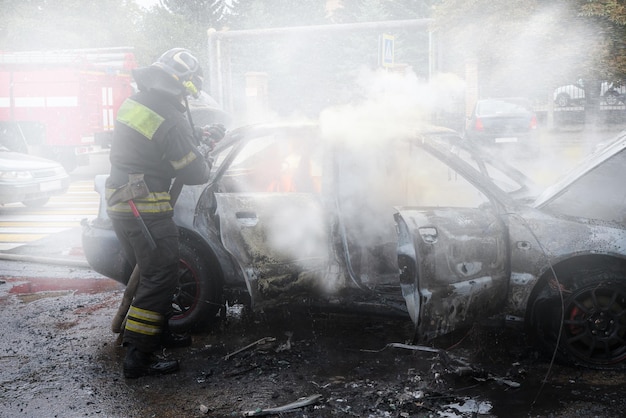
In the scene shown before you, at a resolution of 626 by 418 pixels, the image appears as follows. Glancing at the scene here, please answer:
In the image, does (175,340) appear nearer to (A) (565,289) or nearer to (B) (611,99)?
(A) (565,289)

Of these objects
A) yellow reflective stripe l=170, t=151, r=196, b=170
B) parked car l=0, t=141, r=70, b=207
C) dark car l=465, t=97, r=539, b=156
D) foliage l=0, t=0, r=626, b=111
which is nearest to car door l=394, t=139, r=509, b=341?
yellow reflective stripe l=170, t=151, r=196, b=170

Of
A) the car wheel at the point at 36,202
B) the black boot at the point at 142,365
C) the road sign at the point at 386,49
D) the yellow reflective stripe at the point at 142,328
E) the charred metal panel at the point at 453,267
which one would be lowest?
the black boot at the point at 142,365

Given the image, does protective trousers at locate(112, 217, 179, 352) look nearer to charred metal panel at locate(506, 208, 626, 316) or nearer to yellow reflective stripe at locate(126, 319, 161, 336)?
yellow reflective stripe at locate(126, 319, 161, 336)

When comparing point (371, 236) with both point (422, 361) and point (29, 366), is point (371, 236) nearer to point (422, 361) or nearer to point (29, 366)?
point (422, 361)

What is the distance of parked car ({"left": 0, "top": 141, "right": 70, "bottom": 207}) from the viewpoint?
11.4m

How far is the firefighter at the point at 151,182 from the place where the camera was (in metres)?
4.33

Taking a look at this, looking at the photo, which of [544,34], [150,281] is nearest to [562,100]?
[544,34]

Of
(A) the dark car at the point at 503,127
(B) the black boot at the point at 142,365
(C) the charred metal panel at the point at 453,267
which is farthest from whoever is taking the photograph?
(A) the dark car at the point at 503,127

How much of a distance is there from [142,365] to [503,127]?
14.8 meters

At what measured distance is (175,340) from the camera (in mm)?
4848

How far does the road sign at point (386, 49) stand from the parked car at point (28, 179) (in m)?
6.17

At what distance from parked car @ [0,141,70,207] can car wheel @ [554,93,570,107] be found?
1780 cm

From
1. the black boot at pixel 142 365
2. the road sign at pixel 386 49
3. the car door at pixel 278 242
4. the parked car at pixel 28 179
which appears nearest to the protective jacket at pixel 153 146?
the car door at pixel 278 242

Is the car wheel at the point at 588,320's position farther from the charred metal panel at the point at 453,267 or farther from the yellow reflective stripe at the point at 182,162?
the yellow reflective stripe at the point at 182,162
